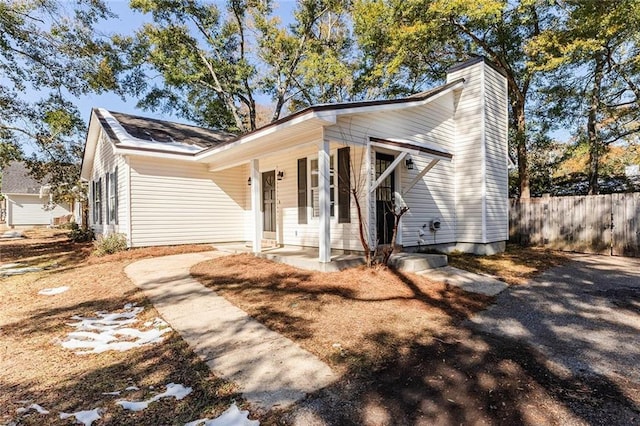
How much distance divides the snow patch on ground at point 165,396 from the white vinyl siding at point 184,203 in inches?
307

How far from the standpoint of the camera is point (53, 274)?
736 cm

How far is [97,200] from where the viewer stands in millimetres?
13125

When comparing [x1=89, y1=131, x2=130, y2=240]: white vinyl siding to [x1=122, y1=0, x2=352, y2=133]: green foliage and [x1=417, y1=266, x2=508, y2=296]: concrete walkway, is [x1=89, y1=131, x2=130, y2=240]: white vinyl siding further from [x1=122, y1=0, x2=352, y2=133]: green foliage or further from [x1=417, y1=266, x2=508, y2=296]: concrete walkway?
[x1=417, y1=266, x2=508, y2=296]: concrete walkway

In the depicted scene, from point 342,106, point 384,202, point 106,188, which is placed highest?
point 342,106

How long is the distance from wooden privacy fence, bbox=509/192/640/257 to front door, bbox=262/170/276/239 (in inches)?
329

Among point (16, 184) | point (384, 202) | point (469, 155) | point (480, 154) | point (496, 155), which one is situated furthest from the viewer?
point (16, 184)

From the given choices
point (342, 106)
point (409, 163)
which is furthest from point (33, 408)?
point (409, 163)

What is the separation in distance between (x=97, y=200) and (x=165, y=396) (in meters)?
13.0

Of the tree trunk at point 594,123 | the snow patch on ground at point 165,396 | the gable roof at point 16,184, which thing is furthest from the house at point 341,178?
the gable roof at point 16,184

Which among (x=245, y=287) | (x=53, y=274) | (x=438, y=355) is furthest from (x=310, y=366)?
(x=53, y=274)

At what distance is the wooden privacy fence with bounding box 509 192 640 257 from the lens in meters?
9.36

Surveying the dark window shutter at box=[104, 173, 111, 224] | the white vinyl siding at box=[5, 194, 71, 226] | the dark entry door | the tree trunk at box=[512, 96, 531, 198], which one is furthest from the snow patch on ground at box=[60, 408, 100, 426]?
the white vinyl siding at box=[5, 194, 71, 226]

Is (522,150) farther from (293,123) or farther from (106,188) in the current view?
(106,188)

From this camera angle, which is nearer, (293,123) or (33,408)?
(33,408)
